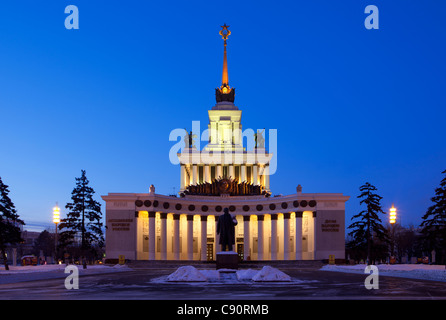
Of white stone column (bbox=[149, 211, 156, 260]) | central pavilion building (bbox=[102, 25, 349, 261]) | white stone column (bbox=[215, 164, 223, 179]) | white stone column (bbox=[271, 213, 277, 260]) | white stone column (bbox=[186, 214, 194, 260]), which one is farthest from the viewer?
white stone column (bbox=[215, 164, 223, 179])

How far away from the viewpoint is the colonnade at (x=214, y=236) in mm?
74500

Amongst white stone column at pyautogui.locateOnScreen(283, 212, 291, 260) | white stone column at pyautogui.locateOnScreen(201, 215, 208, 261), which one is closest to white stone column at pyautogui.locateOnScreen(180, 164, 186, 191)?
white stone column at pyautogui.locateOnScreen(201, 215, 208, 261)

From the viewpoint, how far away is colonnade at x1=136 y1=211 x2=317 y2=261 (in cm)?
7450

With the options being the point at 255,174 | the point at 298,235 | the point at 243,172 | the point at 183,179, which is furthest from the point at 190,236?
the point at 255,174

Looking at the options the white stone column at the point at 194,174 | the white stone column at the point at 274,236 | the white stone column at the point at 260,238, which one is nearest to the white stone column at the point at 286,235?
the white stone column at the point at 274,236

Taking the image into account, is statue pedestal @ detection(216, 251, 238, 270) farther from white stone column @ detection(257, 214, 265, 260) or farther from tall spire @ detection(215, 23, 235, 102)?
tall spire @ detection(215, 23, 235, 102)

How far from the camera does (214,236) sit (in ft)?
274

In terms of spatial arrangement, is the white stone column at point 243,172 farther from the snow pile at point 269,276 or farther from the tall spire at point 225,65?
the snow pile at point 269,276

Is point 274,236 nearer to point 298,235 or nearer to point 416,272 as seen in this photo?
point 298,235

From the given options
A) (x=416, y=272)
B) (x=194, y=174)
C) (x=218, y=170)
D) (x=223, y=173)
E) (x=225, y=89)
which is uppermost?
(x=225, y=89)

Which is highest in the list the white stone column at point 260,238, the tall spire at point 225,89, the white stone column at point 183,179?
the tall spire at point 225,89

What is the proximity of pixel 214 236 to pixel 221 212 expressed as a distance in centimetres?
486
